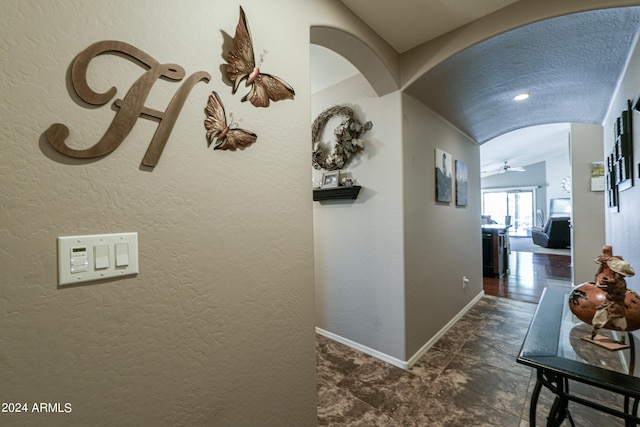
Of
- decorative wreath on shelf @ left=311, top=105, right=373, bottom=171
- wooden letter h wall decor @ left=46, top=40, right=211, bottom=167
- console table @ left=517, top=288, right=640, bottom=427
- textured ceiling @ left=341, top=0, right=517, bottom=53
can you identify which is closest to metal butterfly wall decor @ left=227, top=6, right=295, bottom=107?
wooden letter h wall decor @ left=46, top=40, right=211, bottom=167

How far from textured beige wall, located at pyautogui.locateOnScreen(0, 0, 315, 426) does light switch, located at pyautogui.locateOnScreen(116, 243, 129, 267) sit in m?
0.04

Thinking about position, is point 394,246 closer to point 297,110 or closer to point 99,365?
point 297,110

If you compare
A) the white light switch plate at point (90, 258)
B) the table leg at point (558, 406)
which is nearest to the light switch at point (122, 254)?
the white light switch plate at point (90, 258)

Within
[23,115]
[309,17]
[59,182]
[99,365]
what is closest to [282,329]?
[99,365]

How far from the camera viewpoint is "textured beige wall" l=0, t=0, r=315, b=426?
24.0 inches

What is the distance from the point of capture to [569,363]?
0.99 m

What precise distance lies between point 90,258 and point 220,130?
552 millimetres

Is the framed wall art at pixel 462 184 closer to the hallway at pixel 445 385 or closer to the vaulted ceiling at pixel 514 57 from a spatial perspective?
the vaulted ceiling at pixel 514 57

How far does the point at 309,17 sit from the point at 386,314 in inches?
82.9

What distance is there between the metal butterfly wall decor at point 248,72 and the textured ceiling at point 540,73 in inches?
54.6

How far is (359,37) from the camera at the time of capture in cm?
161

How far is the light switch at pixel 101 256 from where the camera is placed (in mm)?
698

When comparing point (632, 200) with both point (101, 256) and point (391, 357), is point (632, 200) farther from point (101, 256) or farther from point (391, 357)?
point (101, 256)

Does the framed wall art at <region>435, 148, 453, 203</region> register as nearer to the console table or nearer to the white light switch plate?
the console table
